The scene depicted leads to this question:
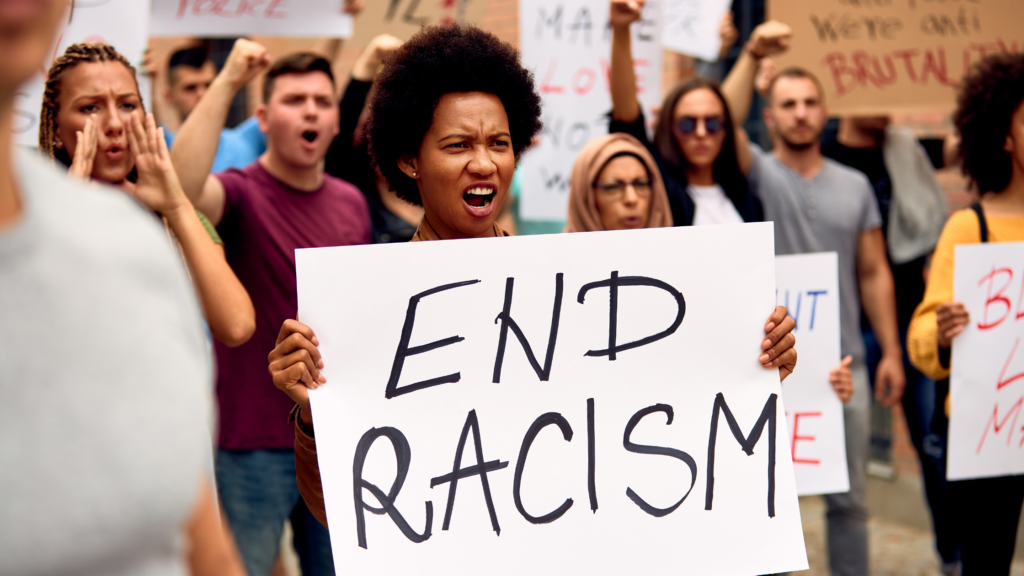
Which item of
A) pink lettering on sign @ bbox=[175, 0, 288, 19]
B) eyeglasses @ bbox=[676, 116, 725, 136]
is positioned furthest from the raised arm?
pink lettering on sign @ bbox=[175, 0, 288, 19]

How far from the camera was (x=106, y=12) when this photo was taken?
3.24 metres

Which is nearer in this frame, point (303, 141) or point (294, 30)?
point (303, 141)

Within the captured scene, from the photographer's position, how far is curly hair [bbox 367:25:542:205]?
2109mm

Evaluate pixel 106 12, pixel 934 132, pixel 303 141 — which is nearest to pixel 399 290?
pixel 303 141

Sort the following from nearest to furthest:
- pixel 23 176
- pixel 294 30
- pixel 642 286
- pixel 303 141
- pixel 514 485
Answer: pixel 23 176
pixel 514 485
pixel 642 286
pixel 303 141
pixel 294 30

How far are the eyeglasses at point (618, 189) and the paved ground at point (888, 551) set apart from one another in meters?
2.38

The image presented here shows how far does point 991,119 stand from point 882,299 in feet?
3.30

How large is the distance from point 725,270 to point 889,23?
3.08 metres

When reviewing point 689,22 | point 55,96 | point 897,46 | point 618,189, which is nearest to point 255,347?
point 55,96

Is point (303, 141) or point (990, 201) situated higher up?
point (303, 141)

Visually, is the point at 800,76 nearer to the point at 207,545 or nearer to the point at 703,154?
the point at 703,154

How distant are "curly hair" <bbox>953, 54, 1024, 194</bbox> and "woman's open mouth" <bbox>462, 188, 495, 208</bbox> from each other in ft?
6.83

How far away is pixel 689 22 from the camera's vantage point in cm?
478

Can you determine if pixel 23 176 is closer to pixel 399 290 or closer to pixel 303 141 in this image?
pixel 399 290
